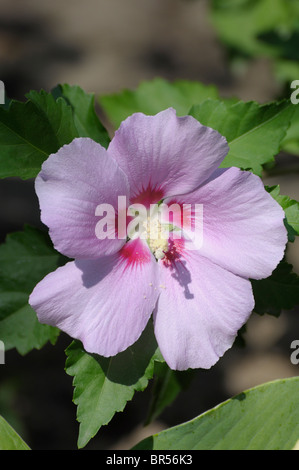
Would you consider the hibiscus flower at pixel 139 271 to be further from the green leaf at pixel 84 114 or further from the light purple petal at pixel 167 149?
the green leaf at pixel 84 114

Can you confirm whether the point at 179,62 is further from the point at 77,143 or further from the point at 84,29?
the point at 77,143

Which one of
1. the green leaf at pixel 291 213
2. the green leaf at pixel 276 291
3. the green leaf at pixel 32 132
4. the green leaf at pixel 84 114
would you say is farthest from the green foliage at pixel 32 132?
the green leaf at pixel 276 291

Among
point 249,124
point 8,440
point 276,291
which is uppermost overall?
point 249,124

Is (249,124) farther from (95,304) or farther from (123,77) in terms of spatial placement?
(123,77)

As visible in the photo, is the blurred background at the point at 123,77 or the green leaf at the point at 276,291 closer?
the green leaf at the point at 276,291

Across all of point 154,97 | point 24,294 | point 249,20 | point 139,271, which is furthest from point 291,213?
point 249,20

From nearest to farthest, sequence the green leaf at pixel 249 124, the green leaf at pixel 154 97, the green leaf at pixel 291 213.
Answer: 1. the green leaf at pixel 291 213
2. the green leaf at pixel 249 124
3. the green leaf at pixel 154 97

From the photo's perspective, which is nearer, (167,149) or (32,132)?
(167,149)
